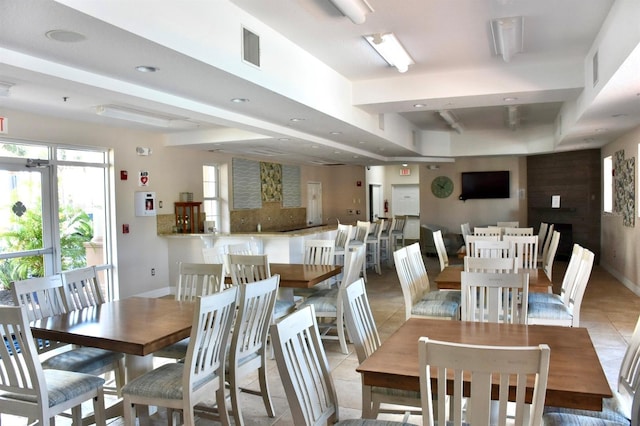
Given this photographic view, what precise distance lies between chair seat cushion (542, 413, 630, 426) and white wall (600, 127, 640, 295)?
18.1 ft

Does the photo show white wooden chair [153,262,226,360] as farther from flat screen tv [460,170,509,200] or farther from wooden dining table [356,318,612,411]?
flat screen tv [460,170,509,200]

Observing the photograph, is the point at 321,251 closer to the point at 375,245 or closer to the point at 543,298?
the point at 543,298

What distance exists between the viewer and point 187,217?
753 cm

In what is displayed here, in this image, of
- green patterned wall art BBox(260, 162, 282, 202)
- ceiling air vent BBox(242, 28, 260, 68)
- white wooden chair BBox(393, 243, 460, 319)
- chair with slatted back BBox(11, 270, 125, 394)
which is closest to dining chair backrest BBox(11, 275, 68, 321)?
chair with slatted back BBox(11, 270, 125, 394)

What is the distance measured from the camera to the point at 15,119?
5270 mm

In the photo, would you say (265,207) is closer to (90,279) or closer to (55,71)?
(90,279)

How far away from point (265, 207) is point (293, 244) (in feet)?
11.5

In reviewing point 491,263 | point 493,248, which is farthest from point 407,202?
point 491,263

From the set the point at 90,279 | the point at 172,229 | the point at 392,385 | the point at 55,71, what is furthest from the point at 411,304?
the point at 172,229

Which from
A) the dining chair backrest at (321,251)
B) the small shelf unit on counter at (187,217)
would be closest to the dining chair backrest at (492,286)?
the dining chair backrest at (321,251)

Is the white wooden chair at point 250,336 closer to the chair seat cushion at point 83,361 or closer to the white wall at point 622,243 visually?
the chair seat cushion at point 83,361

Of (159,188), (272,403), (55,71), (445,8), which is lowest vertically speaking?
(272,403)

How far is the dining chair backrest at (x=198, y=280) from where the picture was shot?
3674mm

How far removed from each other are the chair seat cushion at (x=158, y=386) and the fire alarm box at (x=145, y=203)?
14.5 feet
